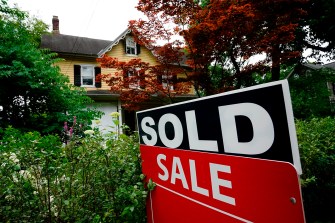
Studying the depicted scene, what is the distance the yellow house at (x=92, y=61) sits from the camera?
49.6 ft

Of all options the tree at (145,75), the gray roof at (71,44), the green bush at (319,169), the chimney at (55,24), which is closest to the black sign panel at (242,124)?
the green bush at (319,169)

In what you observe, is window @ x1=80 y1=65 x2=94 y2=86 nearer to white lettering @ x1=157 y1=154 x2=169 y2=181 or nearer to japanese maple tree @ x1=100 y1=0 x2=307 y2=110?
japanese maple tree @ x1=100 y1=0 x2=307 y2=110

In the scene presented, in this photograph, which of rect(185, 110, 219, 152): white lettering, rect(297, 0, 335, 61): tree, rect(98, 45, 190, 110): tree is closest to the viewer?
rect(185, 110, 219, 152): white lettering

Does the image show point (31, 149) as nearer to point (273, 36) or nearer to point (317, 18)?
point (273, 36)

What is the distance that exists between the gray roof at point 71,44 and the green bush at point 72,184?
48.6ft

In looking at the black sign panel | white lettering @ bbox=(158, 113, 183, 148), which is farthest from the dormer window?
the black sign panel

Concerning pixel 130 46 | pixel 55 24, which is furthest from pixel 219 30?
pixel 55 24

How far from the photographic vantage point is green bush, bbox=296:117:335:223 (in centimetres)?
321

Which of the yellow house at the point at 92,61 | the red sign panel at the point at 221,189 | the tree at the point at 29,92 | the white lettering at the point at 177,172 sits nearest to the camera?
the red sign panel at the point at 221,189

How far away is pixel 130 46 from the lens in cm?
1695

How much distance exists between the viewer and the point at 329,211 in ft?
12.9

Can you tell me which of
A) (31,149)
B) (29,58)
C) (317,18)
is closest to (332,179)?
(31,149)

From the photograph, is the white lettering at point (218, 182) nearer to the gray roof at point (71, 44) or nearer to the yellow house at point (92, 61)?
the yellow house at point (92, 61)

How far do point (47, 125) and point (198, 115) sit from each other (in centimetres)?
717
